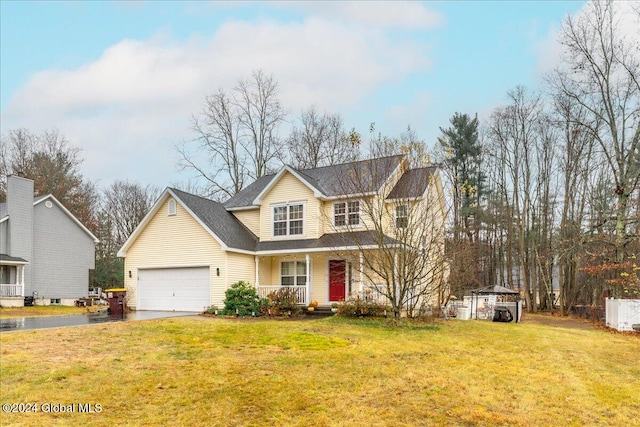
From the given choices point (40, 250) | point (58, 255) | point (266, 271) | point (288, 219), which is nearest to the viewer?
point (288, 219)

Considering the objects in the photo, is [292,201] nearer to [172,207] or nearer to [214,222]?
[214,222]

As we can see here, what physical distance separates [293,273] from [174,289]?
5.52 meters

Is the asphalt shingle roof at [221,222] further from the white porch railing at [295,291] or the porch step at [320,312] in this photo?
the porch step at [320,312]

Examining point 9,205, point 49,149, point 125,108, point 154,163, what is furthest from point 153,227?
point 49,149

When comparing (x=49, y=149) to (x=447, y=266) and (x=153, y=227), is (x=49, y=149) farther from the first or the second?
(x=447, y=266)

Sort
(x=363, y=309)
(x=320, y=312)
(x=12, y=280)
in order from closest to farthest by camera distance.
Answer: (x=363, y=309) → (x=320, y=312) → (x=12, y=280)

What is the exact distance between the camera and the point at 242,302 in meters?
18.8

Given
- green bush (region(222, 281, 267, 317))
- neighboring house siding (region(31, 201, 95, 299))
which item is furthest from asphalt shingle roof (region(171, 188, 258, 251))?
neighboring house siding (region(31, 201, 95, 299))

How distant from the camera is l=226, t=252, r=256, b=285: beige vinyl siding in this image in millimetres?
20047

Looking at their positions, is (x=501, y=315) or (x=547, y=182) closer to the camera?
(x=501, y=315)

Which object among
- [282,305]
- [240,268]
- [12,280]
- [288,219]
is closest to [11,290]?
[12,280]

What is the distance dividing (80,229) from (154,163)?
37.8ft

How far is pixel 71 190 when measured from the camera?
40.5 meters

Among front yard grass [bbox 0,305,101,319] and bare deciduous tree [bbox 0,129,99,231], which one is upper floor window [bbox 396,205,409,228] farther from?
bare deciduous tree [bbox 0,129,99,231]
